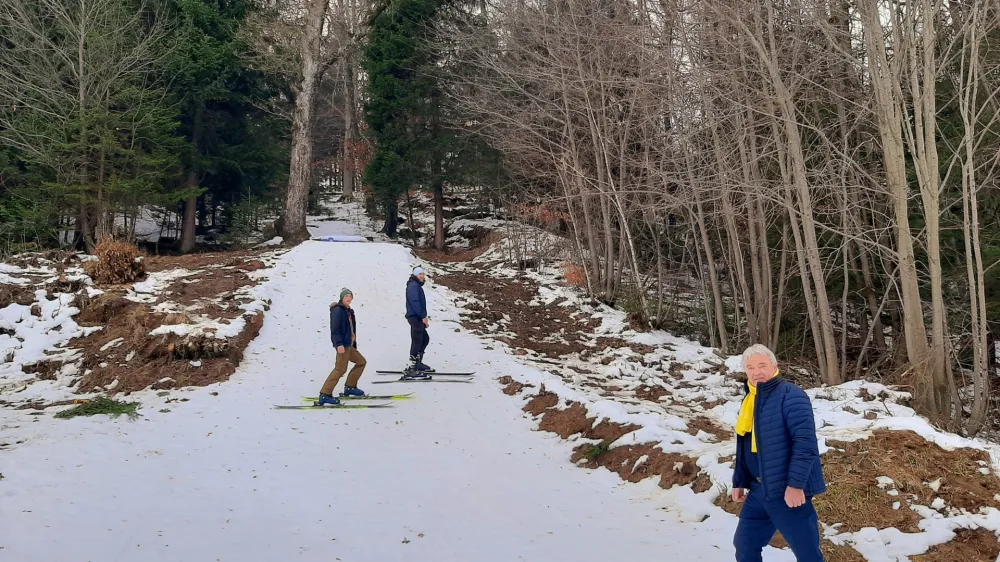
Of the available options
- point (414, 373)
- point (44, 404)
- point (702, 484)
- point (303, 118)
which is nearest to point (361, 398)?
point (414, 373)

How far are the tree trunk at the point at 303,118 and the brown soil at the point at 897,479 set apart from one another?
20699 mm

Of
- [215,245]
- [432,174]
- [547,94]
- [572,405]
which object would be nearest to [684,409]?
[572,405]

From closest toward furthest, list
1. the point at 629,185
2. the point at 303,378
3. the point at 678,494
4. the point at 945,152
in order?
1. the point at 678,494
2. the point at 303,378
3. the point at 945,152
4. the point at 629,185

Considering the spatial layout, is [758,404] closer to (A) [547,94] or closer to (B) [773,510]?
(B) [773,510]

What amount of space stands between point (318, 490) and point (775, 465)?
4023mm

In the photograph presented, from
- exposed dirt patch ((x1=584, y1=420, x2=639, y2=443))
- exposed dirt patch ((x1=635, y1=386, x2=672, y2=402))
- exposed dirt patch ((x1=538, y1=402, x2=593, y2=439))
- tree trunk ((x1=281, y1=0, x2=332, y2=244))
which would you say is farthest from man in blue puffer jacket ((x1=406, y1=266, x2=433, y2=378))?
tree trunk ((x1=281, y1=0, x2=332, y2=244))

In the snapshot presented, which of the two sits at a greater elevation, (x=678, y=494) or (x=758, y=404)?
(x=758, y=404)

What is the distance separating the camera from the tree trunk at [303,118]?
22422 millimetres

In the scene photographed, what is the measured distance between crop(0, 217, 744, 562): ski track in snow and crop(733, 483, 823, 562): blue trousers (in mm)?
820

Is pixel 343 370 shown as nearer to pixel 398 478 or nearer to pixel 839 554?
pixel 398 478

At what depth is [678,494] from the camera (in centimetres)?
557

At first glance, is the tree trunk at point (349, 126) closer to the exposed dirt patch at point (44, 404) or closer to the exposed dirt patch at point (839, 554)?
the exposed dirt patch at point (44, 404)

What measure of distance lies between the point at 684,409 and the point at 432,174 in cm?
1805

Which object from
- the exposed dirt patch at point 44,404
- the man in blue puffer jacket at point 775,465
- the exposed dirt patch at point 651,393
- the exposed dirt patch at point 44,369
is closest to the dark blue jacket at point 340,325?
the exposed dirt patch at point 44,404
